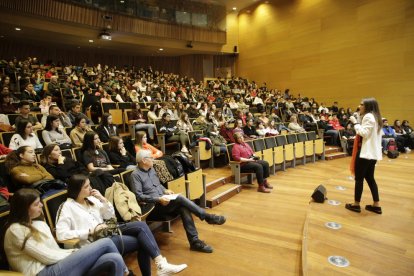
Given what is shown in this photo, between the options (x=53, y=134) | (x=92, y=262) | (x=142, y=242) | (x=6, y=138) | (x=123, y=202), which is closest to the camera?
(x=92, y=262)

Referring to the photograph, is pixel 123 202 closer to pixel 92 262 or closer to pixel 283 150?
pixel 92 262

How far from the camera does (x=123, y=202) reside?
1596 mm

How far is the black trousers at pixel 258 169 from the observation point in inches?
120

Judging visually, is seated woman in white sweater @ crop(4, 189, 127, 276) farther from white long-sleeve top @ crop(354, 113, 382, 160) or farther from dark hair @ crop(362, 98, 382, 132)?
dark hair @ crop(362, 98, 382, 132)

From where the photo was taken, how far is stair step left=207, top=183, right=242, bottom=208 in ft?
8.63

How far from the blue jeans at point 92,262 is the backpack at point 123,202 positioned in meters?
0.32

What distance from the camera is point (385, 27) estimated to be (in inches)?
242

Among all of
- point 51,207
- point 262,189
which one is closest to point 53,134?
point 51,207

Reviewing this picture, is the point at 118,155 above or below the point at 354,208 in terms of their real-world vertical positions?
above

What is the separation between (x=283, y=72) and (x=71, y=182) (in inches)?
322

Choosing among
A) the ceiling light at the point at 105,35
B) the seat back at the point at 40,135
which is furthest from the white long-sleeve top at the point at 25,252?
the ceiling light at the point at 105,35

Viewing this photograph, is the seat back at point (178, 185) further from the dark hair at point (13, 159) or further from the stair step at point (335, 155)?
the stair step at point (335, 155)

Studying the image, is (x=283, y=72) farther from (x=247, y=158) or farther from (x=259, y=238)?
(x=259, y=238)

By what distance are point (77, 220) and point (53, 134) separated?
158cm
